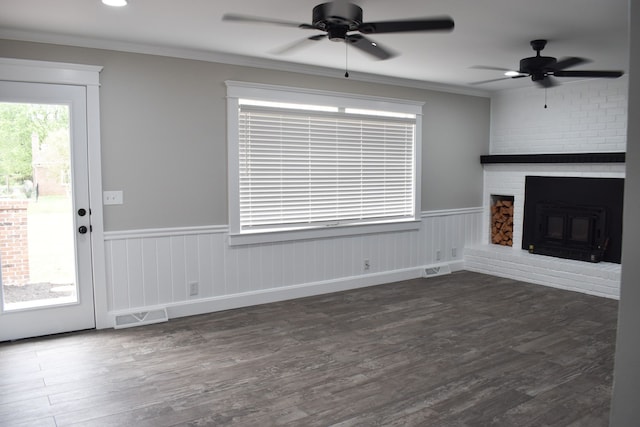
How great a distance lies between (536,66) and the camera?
159 inches

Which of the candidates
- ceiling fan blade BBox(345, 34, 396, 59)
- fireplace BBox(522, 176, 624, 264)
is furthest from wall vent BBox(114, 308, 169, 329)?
fireplace BBox(522, 176, 624, 264)

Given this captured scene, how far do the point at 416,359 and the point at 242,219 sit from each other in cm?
220

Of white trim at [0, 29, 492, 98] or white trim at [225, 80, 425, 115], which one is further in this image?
white trim at [225, 80, 425, 115]

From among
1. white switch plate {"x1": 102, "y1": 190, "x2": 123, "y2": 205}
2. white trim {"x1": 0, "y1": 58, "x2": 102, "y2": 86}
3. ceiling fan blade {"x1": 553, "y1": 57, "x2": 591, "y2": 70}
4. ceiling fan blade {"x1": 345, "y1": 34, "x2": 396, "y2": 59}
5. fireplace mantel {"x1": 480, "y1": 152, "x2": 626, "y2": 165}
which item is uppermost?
ceiling fan blade {"x1": 553, "y1": 57, "x2": 591, "y2": 70}

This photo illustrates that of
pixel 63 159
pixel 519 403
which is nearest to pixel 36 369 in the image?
pixel 63 159

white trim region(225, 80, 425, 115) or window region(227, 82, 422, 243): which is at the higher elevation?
white trim region(225, 80, 425, 115)

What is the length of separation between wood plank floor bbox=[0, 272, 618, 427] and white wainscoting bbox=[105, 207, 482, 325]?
0.23 metres

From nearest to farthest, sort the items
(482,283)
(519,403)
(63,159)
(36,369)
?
(519,403) → (36,369) → (63,159) → (482,283)

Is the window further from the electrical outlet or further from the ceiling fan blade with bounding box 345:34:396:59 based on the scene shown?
the ceiling fan blade with bounding box 345:34:396:59

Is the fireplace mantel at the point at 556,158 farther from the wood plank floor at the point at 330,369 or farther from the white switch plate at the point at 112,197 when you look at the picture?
the white switch plate at the point at 112,197

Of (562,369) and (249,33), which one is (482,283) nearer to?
(562,369)

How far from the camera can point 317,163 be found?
5.24 meters

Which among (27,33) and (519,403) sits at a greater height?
(27,33)

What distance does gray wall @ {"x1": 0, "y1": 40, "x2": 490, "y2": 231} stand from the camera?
13.3ft
